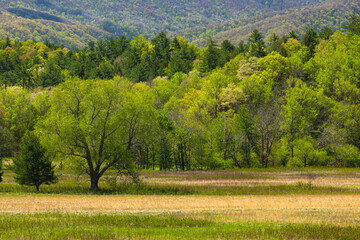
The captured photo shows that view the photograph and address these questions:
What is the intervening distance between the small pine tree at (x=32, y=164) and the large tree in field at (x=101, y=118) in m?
1.96

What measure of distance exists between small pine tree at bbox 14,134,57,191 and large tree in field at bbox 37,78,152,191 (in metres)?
1.96

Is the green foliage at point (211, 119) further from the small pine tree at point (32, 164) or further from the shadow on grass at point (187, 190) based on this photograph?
the shadow on grass at point (187, 190)

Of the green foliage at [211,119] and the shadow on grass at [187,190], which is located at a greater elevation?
the green foliage at [211,119]

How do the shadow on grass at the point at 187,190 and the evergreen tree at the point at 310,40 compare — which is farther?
the evergreen tree at the point at 310,40

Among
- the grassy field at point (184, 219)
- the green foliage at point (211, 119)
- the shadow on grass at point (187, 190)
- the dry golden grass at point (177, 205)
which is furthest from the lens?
the green foliage at point (211, 119)

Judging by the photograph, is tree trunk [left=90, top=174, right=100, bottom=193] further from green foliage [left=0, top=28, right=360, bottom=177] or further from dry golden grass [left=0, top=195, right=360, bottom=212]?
dry golden grass [left=0, top=195, right=360, bottom=212]

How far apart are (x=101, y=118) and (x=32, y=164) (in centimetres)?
865

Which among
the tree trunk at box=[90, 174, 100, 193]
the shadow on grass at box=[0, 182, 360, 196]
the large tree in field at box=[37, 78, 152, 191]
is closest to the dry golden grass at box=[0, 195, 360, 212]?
the shadow on grass at box=[0, 182, 360, 196]

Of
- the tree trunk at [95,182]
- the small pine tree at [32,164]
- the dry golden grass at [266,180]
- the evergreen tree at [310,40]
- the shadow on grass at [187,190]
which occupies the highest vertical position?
the evergreen tree at [310,40]

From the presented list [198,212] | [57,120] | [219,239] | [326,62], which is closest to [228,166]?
[326,62]

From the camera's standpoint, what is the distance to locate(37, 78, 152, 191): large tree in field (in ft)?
145

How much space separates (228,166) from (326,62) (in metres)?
38.3


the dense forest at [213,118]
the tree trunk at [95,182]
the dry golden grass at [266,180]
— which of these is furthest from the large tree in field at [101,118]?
the dry golden grass at [266,180]

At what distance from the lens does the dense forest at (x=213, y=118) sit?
4475 cm
